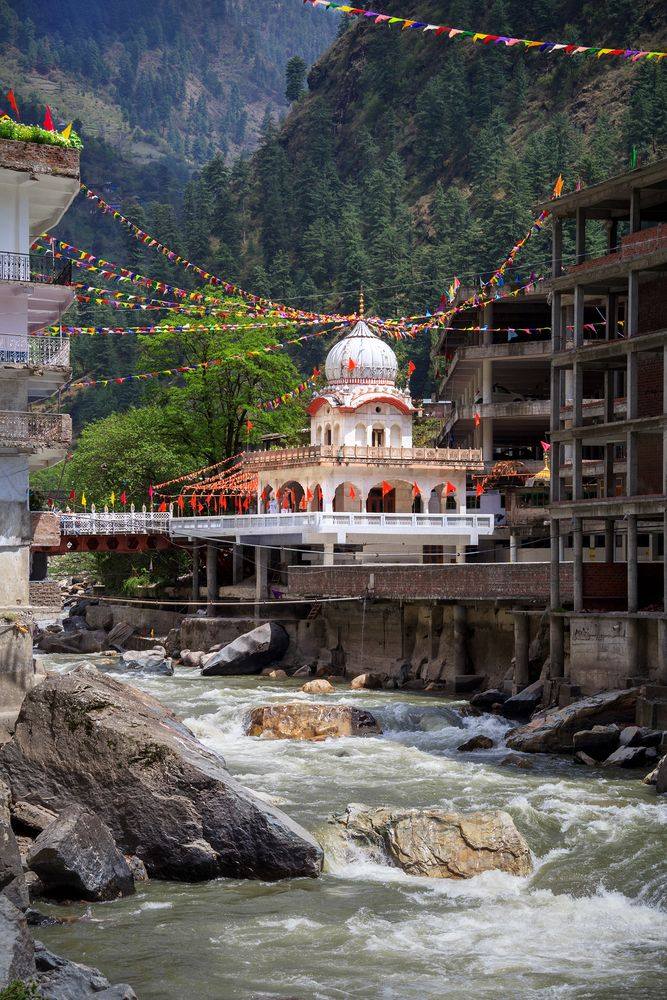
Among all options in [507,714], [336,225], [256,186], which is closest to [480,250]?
[336,225]

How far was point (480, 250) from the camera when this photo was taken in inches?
4540

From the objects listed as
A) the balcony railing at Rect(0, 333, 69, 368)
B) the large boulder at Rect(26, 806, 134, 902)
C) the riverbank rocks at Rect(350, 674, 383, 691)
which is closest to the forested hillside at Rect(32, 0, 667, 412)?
the riverbank rocks at Rect(350, 674, 383, 691)

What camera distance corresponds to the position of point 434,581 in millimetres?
46562

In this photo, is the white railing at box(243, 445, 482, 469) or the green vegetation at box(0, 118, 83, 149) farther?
the white railing at box(243, 445, 482, 469)

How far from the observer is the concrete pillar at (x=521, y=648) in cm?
3997

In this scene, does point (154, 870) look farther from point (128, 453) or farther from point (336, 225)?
point (336, 225)

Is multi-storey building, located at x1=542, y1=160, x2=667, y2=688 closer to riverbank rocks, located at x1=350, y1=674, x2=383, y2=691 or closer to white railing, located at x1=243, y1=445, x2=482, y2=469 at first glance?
riverbank rocks, located at x1=350, y1=674, x2=383, y2=691

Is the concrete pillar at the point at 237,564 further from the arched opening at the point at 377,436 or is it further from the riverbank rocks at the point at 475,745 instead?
the riverbank rocks at the point at 475,745

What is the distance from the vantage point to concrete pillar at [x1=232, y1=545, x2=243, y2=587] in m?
67.0

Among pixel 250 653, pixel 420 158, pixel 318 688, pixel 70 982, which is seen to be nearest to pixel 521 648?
pixel 318 688

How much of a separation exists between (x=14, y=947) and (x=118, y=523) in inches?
2035

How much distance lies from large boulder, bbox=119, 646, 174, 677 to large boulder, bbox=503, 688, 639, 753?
2256cm

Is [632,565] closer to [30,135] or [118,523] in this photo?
[30,135]

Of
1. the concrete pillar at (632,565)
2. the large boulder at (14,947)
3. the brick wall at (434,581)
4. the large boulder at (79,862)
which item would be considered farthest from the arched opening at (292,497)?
the large boulder at (14,947)
